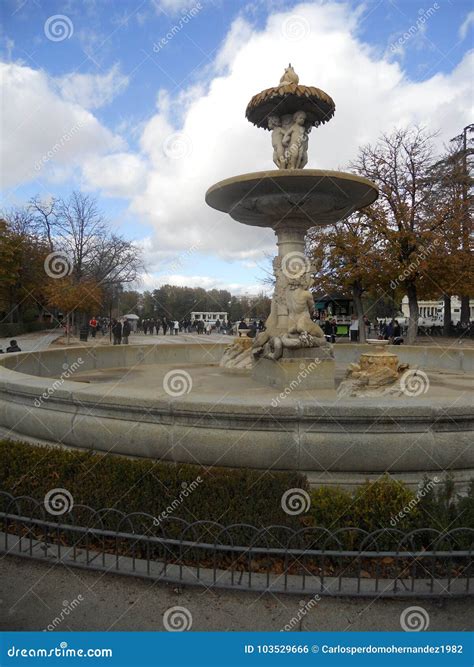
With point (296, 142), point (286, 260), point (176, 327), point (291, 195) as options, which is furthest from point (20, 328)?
point (291, 195)

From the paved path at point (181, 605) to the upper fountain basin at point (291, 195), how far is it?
681 centimetres

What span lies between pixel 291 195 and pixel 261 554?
7.07 meters

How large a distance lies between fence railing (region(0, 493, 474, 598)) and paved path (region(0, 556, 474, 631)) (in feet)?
0.33

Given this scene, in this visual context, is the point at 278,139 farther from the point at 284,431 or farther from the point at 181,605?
the point at 181,605

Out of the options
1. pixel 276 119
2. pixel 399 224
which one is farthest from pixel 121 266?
pixel 276 119

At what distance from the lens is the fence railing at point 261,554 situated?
13.9 ft

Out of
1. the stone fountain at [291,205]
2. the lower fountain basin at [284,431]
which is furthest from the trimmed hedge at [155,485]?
the stone fountain at [291,205]

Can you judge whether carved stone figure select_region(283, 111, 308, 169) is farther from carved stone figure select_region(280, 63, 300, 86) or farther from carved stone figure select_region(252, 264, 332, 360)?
carved stone figure select_region(252, 264, 332, 360)

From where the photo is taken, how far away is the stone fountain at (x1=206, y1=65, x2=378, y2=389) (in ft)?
31.8

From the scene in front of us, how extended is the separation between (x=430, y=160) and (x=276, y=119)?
23724 millimetres

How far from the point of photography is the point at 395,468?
566 centimetres

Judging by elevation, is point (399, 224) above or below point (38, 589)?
above

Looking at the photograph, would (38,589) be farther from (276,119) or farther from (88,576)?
(276,119)

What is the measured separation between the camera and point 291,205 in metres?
10.4
